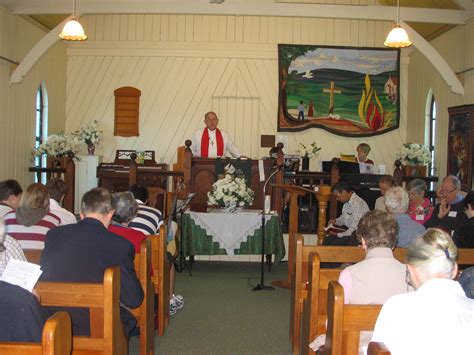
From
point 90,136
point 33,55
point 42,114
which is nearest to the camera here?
point 33,55

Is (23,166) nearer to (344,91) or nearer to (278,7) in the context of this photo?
(278,7)

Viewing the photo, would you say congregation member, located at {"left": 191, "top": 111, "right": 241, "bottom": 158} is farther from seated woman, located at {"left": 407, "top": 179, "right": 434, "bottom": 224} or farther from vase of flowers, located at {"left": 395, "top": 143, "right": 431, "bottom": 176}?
seated woman, located at {"left": 407, "top": 179, "right": 434, "bottom": 224}

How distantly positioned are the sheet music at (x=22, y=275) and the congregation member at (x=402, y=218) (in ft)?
9.68

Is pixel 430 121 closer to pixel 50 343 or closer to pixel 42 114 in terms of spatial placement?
pixel 42 114

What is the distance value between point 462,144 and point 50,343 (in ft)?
29.0

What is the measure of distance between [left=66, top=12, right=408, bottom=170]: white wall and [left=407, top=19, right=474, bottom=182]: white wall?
466mm

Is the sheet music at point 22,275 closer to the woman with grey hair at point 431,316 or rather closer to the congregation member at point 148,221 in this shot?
the woman with grey hair at point 431,316

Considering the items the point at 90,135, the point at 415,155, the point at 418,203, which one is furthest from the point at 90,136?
the point at 418,203

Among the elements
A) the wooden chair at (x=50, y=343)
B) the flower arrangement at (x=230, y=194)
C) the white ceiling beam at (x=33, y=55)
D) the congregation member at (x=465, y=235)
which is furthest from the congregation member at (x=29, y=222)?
the white ceiling beam at (x=33, y=55)

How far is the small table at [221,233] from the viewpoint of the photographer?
7.45 metres

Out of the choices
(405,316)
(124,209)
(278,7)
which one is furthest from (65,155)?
(405,316)

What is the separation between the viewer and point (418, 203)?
247 inches

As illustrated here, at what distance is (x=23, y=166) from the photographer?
10758 millimetres

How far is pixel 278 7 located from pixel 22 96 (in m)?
4.40
